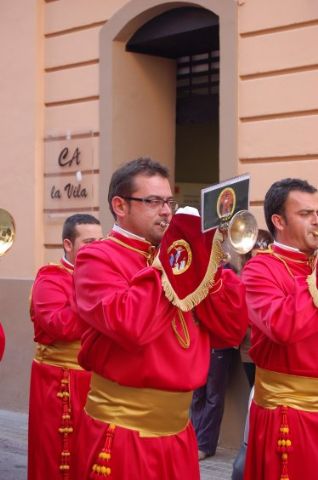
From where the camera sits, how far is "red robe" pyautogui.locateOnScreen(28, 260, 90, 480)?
6070 mm

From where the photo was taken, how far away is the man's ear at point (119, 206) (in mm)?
4277

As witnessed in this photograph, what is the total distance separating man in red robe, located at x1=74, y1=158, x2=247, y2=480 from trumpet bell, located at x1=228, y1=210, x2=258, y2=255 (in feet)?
0.47

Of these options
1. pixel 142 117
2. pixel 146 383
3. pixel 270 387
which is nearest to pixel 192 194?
pixel 142 117

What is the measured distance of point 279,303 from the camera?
4.50 metres

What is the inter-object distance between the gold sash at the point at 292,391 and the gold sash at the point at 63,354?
1.78 m

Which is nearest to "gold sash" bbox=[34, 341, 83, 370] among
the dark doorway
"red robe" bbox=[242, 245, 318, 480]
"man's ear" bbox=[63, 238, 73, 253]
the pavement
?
"man's ear" bbox=[63, 238, 73, 253]

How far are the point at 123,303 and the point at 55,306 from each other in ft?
7.67

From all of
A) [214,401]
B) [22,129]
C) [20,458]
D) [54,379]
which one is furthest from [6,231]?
[22,129]

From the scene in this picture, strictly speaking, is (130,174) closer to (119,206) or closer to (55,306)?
(119,206)

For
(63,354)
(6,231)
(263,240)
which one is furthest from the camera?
(263,240)

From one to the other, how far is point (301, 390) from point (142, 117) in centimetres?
599

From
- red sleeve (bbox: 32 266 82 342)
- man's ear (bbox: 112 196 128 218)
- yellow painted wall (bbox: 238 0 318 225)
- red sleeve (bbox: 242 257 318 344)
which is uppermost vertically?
yellow painted wall (bbox: 238 0 318 225)

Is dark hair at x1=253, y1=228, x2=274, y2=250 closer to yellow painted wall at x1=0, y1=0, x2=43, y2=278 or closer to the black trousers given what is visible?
the black trousers

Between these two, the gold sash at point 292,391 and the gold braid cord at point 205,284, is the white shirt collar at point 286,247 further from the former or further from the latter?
the gold braid cord at point 205,284
